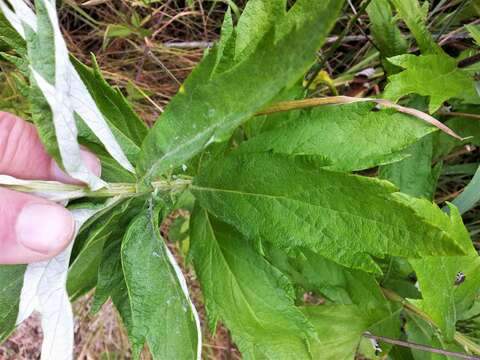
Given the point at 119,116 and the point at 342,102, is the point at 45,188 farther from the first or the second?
the point at 342,102

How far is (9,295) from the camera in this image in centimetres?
90

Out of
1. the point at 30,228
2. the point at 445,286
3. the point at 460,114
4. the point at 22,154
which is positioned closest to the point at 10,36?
the point at 22,154

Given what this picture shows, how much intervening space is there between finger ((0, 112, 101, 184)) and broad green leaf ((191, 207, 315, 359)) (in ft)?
0.86

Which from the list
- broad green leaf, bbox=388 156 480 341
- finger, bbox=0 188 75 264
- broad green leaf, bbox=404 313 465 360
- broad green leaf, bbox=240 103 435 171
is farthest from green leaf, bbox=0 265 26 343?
broad green leaf, bbox=404 313 465 360

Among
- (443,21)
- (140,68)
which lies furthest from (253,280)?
(140,68)

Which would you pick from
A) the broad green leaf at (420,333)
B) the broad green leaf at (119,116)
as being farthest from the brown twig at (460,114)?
the broad green leaf at (119,116)

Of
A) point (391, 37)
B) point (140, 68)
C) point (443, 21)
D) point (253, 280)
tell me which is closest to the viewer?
point (253, 280)

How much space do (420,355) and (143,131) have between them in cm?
85

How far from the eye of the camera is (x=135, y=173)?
80cm

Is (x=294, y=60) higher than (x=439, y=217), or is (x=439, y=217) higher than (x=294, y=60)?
(x=294, y=60)

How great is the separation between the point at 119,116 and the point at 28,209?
23 cm

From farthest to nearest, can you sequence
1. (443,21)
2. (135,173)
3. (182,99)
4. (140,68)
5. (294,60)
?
1. (140,68)
2. (443,21)
3. (135,173)
4. (182,99)
5. (294,60)

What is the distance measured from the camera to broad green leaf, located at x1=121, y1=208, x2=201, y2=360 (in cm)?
83

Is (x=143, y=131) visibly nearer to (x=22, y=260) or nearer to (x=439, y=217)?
(x=22, y=260)
